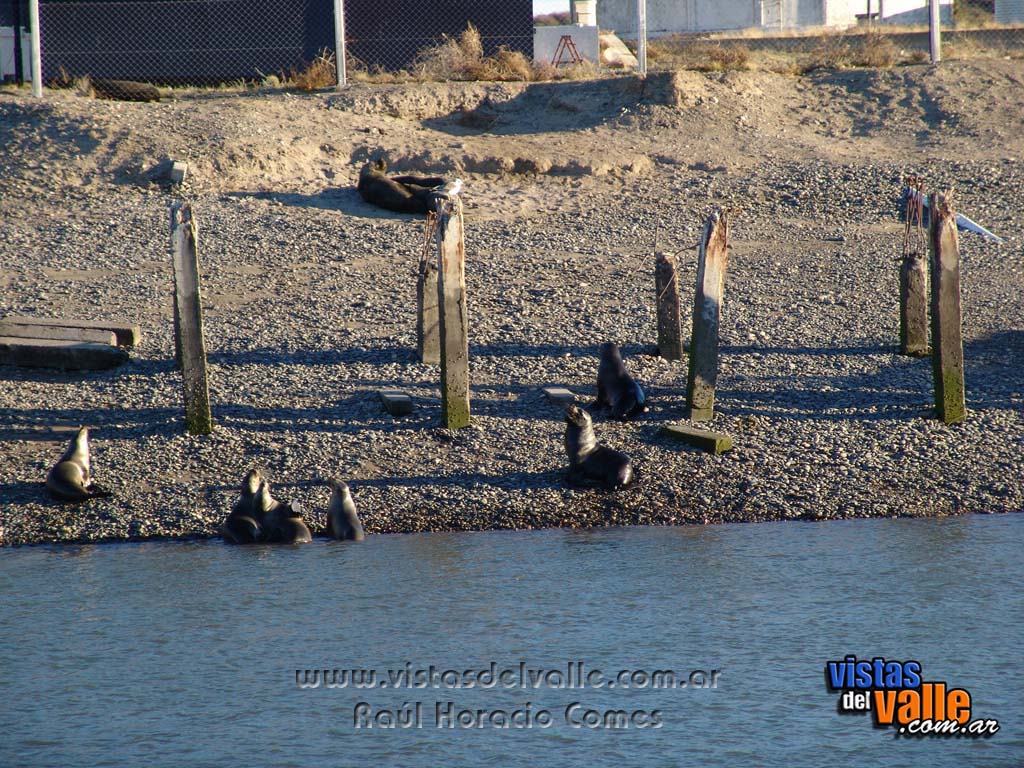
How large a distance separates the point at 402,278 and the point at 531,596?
6759 mm

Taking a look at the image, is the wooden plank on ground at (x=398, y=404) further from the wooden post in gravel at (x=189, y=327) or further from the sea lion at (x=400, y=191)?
the sea lion at (x=400, y=191)

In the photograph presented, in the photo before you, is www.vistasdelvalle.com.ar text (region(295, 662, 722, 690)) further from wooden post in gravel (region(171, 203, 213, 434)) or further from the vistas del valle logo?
wooden post in gravel (region(171, 203, 213, 434))

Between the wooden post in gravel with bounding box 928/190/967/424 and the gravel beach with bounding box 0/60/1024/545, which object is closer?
the gravel beach with bounding box 0/60/1024/545

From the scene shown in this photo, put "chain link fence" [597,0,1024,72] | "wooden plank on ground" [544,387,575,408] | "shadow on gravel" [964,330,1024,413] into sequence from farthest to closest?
"chain link fence" [597,0,1024,72], "shadow on gravel" [964,330,1024,413], "wooden plank on ground" [544,387,575,408]

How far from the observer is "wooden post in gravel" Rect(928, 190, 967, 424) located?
9500 mm

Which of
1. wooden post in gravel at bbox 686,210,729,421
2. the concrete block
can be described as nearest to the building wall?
the concrete block

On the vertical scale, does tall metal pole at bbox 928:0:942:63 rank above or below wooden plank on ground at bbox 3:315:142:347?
above

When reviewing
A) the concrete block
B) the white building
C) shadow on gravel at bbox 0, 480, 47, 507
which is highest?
the white building

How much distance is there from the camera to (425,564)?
7430 mm

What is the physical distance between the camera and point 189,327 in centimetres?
926

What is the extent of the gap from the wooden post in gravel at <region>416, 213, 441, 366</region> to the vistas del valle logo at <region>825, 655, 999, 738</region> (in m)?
5.28

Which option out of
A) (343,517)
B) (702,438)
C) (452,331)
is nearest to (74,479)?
(343,517)

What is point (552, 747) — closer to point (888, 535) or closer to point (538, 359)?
point (888, 535)

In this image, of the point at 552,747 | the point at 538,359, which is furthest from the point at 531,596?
the point at 538,359
